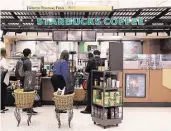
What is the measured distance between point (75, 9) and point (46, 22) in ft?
5.79

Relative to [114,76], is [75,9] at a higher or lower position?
higher

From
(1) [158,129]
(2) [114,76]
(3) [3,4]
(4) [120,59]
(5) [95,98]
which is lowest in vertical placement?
(1) [158,129]

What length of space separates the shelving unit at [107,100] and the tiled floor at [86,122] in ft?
0.61

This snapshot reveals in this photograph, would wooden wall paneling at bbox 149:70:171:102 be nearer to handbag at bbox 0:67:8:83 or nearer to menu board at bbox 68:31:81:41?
menu board at bbox 68:31:81:41

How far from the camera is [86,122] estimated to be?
6457 mm

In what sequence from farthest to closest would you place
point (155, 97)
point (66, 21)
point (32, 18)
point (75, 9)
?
point (32, 18), point (66, 21), point (75, 9), point (155, 97)

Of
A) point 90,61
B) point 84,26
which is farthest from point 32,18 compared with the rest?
point 90,61

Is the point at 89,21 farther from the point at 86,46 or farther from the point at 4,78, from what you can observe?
the point at 4,78

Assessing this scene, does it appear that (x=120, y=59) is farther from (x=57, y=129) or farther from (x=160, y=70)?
(x=160, y=70)

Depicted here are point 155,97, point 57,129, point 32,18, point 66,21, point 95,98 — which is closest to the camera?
point 57,129

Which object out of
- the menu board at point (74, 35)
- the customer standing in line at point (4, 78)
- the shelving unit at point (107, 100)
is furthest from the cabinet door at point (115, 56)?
the menu board at point (74, 35)

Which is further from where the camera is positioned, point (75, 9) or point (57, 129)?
point (75, 9)

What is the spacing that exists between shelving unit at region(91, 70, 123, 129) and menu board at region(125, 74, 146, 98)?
246 cm

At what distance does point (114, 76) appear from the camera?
20.3 feet
